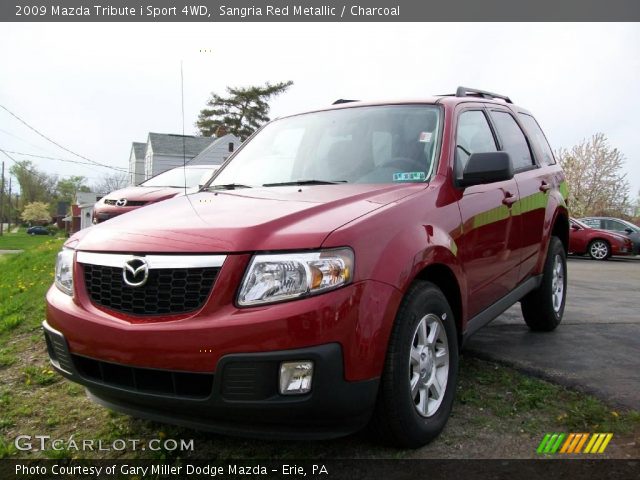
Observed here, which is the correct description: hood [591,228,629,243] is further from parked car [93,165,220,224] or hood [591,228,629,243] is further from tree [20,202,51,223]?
tree [20,202,51,223]

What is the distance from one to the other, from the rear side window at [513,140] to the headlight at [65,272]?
3.12 metres

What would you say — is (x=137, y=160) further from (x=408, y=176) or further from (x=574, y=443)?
(x=574, y=443)

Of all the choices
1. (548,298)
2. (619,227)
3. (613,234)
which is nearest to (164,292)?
(548,298)

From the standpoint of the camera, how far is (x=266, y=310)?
2203 millimetres

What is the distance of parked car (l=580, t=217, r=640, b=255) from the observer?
762 inches

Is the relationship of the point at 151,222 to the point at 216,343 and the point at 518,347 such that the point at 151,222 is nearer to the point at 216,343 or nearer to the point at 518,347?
the point at 216,343

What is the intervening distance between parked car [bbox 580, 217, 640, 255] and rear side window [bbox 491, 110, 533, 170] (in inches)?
671

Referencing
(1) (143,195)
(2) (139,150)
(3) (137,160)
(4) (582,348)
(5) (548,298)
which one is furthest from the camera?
(2) (139,150)

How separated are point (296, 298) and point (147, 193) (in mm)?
6948

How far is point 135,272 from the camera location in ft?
7.86

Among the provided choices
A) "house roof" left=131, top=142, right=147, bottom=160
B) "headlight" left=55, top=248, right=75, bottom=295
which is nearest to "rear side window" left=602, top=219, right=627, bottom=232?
"headlight" left=55, top=248, right=75, bottom=295

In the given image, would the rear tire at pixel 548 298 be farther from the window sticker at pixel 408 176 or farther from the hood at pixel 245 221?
the hood at pixel 245 221

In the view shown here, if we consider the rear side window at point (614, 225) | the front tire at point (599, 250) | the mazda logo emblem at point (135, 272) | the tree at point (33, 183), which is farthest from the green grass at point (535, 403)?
the tree at point (33, 183)

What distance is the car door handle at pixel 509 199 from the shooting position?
384 cm
